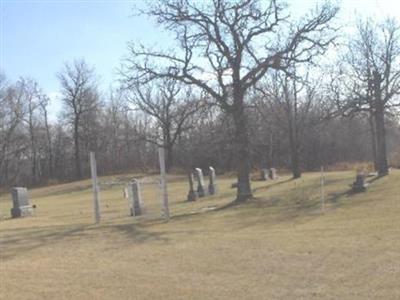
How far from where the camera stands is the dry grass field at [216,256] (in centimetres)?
934

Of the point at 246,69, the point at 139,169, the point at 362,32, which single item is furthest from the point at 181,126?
the point at 246,69

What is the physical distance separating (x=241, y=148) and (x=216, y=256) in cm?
1474

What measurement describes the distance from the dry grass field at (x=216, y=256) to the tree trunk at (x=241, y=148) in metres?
4.21

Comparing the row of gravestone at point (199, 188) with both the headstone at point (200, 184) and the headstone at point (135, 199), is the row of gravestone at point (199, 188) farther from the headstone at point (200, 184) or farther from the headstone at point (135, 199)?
the headstone at point (135, 199)

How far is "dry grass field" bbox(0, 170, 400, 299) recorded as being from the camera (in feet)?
30.7

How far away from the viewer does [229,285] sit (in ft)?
31.4

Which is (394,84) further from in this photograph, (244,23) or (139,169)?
(139,169)

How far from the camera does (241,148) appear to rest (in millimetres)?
26906

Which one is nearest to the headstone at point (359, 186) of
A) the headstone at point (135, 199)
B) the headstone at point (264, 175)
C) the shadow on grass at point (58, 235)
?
the headstone at point (135, 199)

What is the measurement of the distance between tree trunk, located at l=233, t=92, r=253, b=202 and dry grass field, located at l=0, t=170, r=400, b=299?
4.21 meters

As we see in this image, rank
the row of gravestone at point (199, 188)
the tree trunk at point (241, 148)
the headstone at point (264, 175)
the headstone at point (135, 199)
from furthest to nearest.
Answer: the headstone at point (264, 175), the row of gravestone at point (199, 188), the tree trunk at point (241, 148), the headstone at point (135, 199)

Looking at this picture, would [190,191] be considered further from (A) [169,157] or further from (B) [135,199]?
(A) [169,157]

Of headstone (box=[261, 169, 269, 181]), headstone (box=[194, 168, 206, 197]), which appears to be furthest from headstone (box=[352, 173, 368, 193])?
headstone (box=[261, 169, 269, 181])

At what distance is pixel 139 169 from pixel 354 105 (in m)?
41.4
